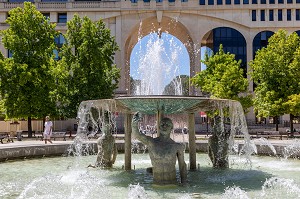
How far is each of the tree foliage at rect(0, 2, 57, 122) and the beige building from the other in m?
19.2

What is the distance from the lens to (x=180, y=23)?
55.1m

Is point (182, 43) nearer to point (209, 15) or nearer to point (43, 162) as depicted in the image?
point (209, 15)

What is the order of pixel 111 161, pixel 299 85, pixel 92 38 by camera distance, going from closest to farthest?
pixel 111 161
pixel 299 85
pixel 92 38

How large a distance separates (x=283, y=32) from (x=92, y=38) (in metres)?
17.4

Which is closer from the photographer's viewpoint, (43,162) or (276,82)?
(43,162)

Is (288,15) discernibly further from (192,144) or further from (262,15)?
(192,144)

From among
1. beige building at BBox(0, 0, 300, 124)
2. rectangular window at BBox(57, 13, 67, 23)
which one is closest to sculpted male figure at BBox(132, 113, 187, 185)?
beige building at BBox(0, 0, 300, 124)

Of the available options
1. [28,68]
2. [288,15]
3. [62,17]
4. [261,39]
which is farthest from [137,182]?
[288,15]

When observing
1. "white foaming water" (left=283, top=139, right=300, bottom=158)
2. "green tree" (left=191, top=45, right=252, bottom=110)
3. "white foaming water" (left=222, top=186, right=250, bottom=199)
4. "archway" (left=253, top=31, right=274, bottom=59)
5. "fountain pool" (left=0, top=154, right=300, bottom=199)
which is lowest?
"fountain pool" (left=0, top=154, right=300, bottom=199)

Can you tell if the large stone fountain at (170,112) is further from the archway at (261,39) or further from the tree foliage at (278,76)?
the archway at (261,39)

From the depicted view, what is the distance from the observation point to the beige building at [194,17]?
2111 inches

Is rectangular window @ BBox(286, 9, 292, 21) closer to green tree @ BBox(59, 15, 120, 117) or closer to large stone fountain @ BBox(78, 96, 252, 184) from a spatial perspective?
green tree @ BBox(59, 15, 120, 117)

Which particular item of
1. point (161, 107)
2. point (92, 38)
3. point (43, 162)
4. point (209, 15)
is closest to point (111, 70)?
point (92, 38)

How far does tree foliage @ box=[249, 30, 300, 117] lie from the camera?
34188 millimetres
